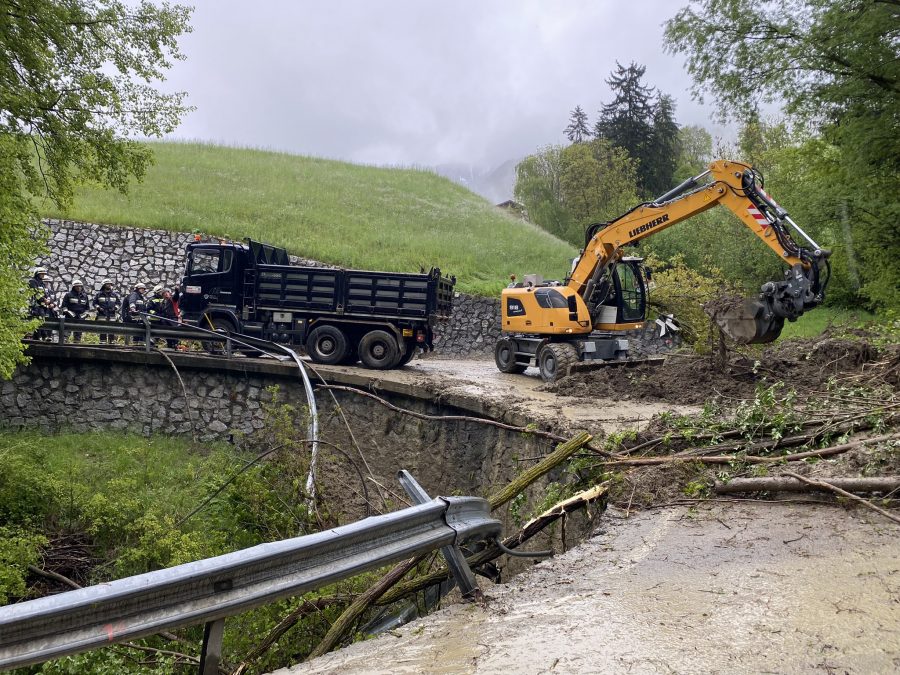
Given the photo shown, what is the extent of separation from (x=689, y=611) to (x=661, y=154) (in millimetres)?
50893

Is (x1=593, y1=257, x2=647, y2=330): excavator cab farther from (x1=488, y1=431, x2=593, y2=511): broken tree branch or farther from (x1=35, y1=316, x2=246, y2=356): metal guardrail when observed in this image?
(x1=488, y1=431, x2=593, y2=511): broken tree branch

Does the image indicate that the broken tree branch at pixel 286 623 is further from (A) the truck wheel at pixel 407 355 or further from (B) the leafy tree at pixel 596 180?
(B) the leafy tree at pixel 596 180

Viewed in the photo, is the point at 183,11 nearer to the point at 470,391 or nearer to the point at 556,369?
the point at 470,391

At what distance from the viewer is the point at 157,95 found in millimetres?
13469

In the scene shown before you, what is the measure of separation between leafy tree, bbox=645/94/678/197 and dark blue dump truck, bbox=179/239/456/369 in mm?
36429

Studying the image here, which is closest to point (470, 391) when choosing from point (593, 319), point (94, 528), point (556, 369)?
point (556, 369)

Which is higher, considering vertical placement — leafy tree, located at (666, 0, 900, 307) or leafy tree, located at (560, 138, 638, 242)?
leafy tree, located at (560, 138, 638, 242)

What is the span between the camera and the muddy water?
2.79 m

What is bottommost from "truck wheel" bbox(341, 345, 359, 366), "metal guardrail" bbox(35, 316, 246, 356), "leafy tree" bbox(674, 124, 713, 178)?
"truck wheel" bbox(341, 345, 359, 366)

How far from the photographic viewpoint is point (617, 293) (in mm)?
15164

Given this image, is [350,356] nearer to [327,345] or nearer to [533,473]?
[327,345]

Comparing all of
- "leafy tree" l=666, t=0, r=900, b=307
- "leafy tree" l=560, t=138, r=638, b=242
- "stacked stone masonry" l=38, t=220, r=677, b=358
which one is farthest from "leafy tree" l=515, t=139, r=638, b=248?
"leafy tree" l=666, t=0, r=900, b=307

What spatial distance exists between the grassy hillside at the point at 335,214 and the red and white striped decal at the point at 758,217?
1693 cm

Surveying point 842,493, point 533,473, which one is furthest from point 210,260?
point 842,493
